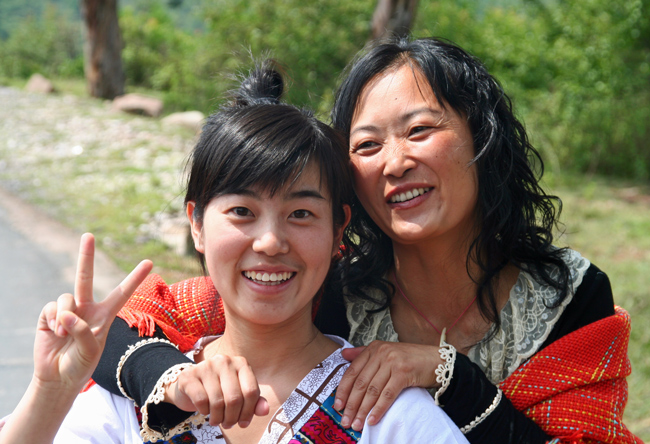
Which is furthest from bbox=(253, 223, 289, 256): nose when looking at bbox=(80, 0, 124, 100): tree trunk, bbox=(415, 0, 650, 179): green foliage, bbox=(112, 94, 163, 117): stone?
bbox=(80, 0, 124, 100): tree trunk

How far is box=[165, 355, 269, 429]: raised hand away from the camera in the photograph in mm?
1486

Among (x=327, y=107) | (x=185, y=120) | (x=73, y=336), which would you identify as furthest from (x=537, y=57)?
(x=73, y=336)

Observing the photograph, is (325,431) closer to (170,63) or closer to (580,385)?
(580,385)

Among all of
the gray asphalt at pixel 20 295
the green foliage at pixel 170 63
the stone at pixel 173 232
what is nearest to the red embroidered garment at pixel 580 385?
the gray asphalt at pixel 20 295

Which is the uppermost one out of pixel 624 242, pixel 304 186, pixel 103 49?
pixel 304 186

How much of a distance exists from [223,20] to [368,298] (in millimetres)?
9613

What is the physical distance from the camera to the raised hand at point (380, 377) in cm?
165

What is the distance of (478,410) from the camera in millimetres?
1760

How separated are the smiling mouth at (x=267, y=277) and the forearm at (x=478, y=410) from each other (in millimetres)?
530

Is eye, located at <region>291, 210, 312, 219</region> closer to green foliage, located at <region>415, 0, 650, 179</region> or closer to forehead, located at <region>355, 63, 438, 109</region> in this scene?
forehead, located at <region>355, 63, 438, 109</region>

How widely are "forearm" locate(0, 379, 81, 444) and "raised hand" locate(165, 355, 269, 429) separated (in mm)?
259

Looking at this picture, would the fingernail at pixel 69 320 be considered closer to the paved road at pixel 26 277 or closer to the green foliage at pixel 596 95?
the paved road at pixel 26 277

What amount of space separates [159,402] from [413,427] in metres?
0.63

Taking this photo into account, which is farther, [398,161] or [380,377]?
[398,161]
